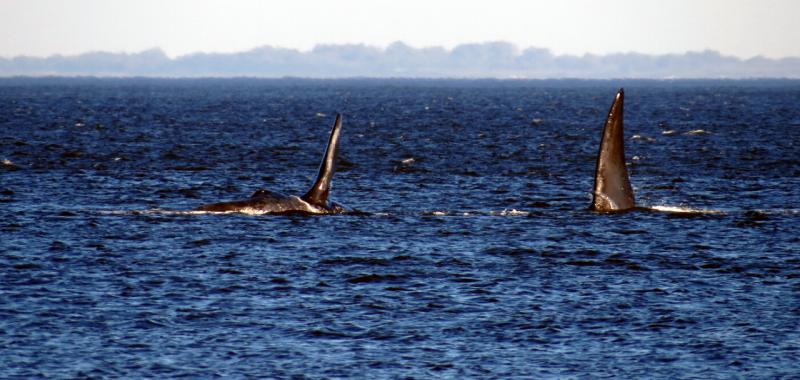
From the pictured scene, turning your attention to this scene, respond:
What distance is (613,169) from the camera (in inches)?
1213

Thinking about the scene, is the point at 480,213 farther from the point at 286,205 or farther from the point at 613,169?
the point at 613,169

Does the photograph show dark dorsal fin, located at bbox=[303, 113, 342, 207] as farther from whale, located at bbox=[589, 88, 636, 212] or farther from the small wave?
whale, located at bbox=[589, 88, 636, 212]

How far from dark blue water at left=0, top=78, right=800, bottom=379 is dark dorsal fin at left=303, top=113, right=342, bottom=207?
2.10 feet

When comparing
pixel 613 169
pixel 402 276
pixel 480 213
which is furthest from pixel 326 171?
pixel 613 169

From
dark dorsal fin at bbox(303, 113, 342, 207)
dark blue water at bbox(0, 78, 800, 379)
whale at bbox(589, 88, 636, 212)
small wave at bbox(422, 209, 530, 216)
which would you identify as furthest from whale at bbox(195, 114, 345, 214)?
whale at bbox(589, 88, 636, 212)

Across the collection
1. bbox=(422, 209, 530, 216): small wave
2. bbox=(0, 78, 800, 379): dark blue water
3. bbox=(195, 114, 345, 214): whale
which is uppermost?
bbox=(195, 114, 345, 214): whale

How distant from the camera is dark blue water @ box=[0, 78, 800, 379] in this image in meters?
19.7

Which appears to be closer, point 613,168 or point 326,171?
point 613,168

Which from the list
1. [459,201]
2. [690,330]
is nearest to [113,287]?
[690,330]

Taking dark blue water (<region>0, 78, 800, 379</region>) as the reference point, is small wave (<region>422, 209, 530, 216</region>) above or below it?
below

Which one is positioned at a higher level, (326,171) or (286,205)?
(326,171)

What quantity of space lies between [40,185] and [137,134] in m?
35.3

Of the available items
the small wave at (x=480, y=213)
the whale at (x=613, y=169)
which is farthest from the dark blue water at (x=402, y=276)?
the whale at (x=613, y=169)

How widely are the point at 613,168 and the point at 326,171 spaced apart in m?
7.16
